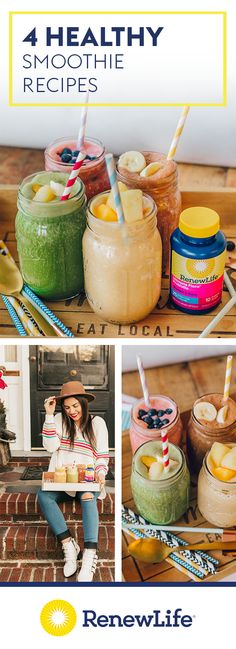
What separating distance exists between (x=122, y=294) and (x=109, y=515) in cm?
19

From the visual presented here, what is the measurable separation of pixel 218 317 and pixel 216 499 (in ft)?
0.54

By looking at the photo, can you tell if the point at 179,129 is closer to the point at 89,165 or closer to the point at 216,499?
the point at 89,165

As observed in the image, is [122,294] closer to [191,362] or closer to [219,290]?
[219,290]

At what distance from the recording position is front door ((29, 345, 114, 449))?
0.68 meters

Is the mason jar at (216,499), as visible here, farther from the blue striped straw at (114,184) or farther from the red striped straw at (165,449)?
the blue striped straw at (114,184)

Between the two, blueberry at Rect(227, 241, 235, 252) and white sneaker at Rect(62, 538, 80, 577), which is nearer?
white sneaker at Rect(62, 538, 80, 577)

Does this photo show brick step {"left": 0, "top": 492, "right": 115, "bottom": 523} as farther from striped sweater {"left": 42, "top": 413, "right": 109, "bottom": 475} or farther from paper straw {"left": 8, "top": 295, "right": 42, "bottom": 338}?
paper straw {"left": 8, "top": 295, "right": 42, "bottom": 338}

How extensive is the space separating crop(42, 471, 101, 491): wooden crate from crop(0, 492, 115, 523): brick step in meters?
0.01

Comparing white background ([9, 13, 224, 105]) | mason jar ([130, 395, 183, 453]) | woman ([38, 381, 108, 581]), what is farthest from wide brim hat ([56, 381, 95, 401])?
white background ([9, 13, 224, 105])

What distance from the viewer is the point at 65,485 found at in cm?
70

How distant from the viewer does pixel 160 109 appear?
1.56 metres
